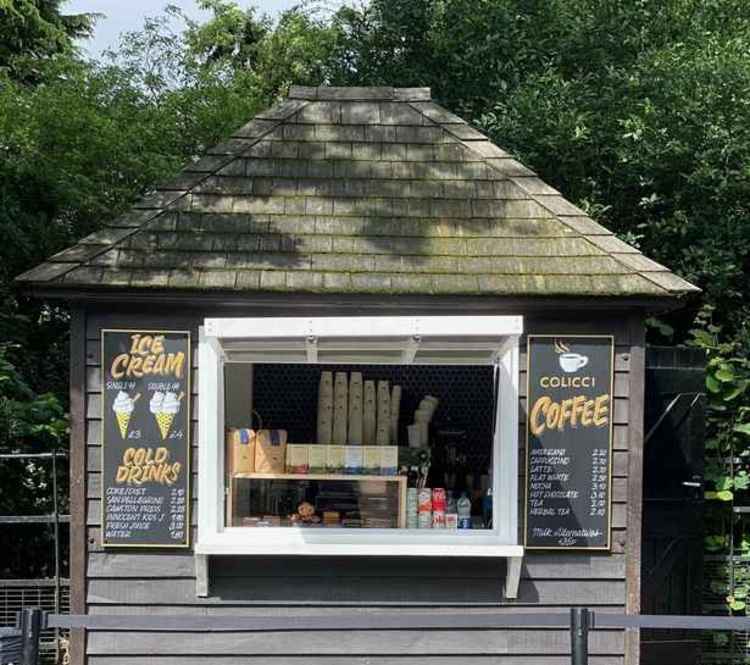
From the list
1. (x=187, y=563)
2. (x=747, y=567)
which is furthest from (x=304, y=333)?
(x=747, y=567)

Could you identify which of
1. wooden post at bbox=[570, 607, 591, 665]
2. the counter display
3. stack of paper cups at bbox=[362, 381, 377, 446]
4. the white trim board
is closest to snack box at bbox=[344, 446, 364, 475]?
the counter display

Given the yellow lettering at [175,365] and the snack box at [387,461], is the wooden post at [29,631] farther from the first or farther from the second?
the snack box at [387,461]

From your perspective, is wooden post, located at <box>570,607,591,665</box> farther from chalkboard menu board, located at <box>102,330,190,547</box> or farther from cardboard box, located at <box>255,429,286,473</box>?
chalkboard menu board, located at <box>102,330,190,547</box>

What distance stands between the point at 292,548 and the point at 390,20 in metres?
7.76

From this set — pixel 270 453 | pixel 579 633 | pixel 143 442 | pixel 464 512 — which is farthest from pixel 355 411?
pixel 579 633

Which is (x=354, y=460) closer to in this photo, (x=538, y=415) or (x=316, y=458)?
(x=316, y=458)

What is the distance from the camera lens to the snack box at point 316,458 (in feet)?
18.6

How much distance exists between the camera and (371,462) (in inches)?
224

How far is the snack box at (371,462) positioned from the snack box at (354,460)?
24 millimetres

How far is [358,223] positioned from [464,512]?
192 cm

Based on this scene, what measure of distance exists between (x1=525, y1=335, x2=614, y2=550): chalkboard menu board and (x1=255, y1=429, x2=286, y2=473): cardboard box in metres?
1.50

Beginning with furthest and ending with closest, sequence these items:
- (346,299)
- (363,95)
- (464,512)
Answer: (363,95)
(464,512)
(346,299)

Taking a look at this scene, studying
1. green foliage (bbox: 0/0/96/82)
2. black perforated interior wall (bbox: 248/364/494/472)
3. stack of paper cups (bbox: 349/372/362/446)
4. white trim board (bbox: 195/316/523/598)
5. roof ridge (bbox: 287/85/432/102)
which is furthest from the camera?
green foliage (bbox: 0/0/96/82)

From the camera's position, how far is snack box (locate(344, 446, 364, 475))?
18.6 feet
